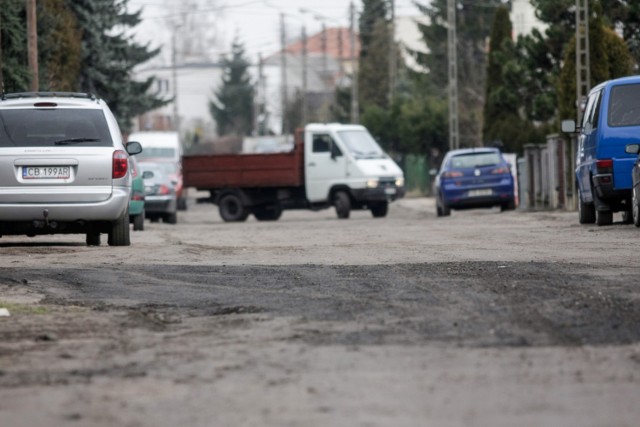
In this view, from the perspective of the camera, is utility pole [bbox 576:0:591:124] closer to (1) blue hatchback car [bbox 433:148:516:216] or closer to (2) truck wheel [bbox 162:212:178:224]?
(1) blue hatchback car [bbox 433:148:516:216]

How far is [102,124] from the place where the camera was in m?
18.6

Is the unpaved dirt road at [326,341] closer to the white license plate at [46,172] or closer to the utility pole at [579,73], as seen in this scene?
the white license plate at [46,172]

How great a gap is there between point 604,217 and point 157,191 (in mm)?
13817

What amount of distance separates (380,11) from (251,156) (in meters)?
64.2

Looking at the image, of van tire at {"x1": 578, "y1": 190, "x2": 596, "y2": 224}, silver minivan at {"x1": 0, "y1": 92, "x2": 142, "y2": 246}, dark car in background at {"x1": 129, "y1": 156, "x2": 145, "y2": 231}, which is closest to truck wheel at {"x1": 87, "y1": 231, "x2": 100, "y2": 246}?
silver minivan at {"x1": 0, "y1": 92, "x2": 142, "y2": 246}

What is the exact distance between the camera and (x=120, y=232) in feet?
64.1

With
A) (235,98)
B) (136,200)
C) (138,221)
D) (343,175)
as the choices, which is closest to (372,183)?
(343,175)

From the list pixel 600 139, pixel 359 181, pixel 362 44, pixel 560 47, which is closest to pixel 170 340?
pixel 600 139

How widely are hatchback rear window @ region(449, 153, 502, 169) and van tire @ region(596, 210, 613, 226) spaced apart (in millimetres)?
13503

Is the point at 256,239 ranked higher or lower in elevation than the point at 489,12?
lower

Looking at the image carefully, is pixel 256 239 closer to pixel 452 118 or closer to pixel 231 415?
pixel 231 415

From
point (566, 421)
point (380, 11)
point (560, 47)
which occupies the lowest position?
point (566, 421)

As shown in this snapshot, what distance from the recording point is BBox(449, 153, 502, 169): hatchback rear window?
36.6 meters

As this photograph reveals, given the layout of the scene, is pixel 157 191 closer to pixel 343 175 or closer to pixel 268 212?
pixel 343 175
